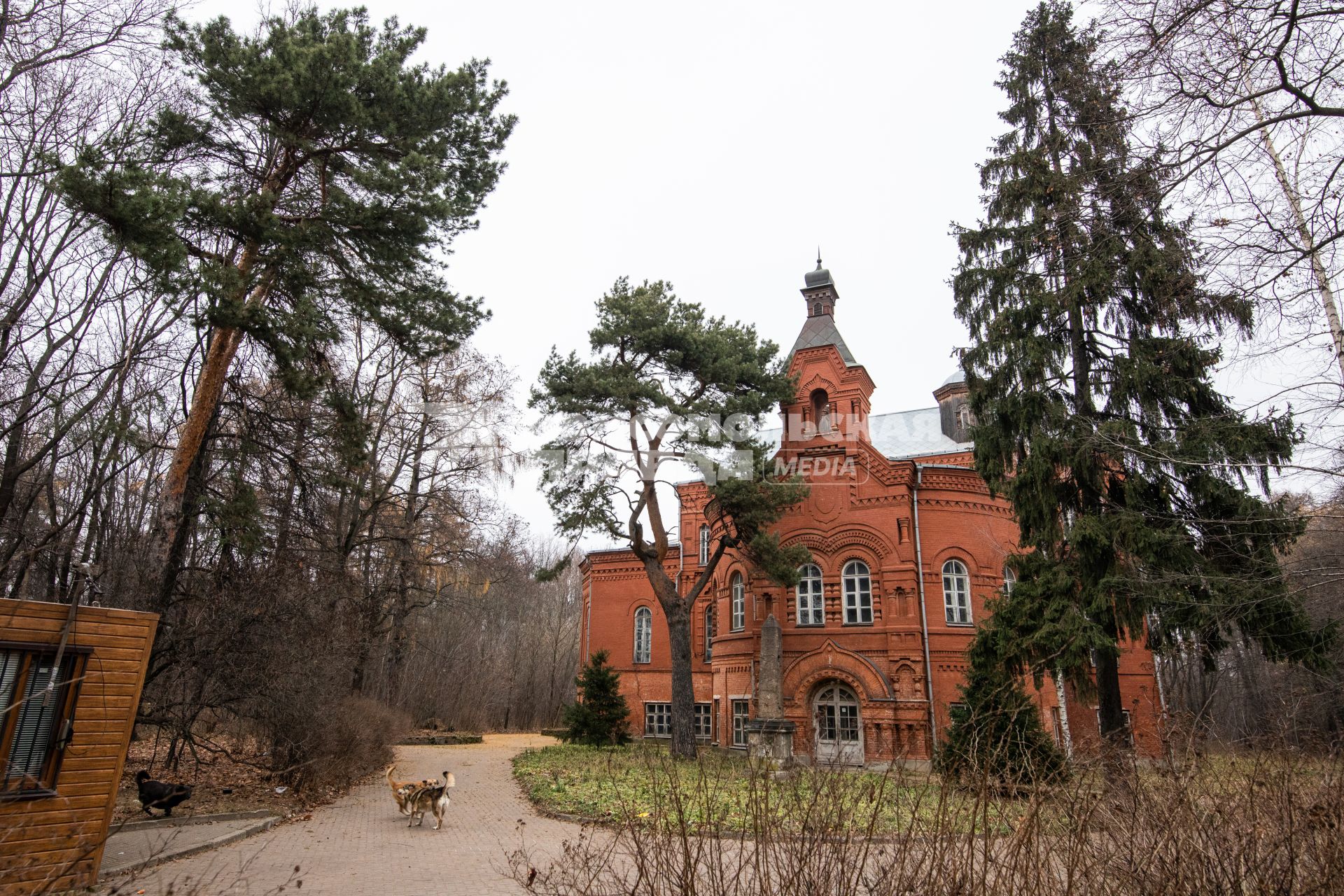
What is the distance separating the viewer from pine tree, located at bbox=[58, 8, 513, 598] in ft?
33.8

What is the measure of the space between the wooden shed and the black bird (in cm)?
287

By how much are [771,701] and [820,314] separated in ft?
43.0

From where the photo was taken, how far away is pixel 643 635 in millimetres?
29812

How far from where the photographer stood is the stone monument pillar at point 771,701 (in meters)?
18.4

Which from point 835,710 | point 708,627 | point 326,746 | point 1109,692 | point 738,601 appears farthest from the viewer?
point 708,627

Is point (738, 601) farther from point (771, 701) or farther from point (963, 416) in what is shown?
point (963, 416)

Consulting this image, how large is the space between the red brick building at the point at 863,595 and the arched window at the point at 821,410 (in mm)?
50

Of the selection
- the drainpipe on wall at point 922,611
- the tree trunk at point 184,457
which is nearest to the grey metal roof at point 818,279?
the drainpipe on wall at point 922,611

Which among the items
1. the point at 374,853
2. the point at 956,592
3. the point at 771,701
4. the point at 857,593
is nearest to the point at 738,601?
the point at 857,593

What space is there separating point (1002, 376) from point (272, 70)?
43.0 feet

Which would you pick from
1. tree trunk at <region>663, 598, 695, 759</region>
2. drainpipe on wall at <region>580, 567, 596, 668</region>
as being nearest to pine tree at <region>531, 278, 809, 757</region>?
tree trunk at <region>663, 598, 695, 759</region>

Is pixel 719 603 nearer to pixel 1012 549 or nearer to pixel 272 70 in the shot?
pixel 1012 549

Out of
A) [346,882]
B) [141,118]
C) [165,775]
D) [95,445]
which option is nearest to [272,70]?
[141,118]

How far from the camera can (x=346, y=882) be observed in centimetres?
793
